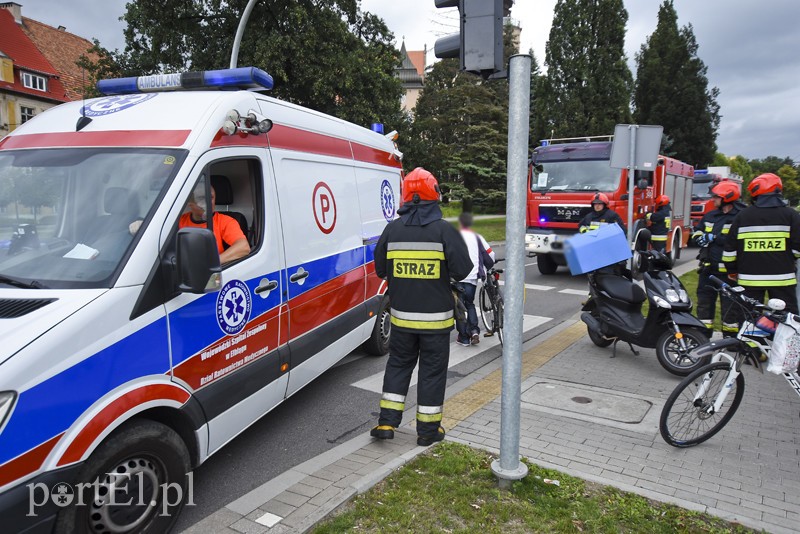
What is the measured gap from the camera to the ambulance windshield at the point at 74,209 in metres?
2.83

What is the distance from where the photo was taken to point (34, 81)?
1624 inches

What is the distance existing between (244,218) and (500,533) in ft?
8.50

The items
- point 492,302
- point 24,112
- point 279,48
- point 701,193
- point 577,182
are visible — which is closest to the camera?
point 492,302

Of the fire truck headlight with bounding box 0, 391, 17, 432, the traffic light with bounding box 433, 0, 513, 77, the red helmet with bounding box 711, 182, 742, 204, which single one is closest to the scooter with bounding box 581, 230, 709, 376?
the red helmet with bounding box 711, 182, 742, 204

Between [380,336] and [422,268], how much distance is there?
263 centimetres

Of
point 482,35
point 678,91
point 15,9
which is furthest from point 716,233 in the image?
point 15,9

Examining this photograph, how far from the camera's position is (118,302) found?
2672 millimetres

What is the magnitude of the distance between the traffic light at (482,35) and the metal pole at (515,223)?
141 millimetres

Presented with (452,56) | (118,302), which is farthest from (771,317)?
(118,302)

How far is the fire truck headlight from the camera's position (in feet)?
7.08

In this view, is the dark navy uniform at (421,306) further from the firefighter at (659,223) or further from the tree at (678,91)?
the tree at (678,91)

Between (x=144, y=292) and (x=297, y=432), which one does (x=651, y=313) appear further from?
(x=144, y=292)

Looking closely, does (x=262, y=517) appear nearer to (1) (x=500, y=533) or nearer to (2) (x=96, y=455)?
(2) (x=96, y=455)

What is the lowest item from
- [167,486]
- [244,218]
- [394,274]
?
[167,486]
